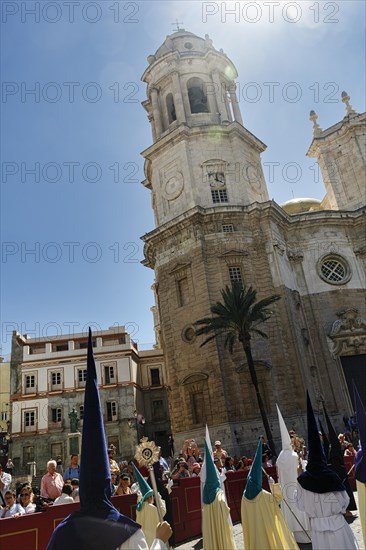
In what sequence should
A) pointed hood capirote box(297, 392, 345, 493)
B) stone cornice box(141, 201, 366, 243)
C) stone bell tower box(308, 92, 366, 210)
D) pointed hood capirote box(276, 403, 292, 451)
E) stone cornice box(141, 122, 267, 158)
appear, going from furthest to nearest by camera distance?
stone bell tower box(308, 92, 366, 210)
stone cornice box(141, 122, 267, 158)
stone cornice box(141, 201, 366, 243)
pointed hood capirote box(276, 403, 292, 451)
pointed hood capirote box(297, 392, 345, 493)

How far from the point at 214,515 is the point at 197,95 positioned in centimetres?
3415

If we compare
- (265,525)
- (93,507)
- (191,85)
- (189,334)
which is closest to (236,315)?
(189,334)

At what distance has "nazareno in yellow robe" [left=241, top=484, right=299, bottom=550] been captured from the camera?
21.1 ft

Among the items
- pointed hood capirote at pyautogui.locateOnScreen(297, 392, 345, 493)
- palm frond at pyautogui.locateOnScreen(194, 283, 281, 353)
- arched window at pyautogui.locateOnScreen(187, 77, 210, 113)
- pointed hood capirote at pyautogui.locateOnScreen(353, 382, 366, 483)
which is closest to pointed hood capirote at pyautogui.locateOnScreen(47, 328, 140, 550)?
pointed hood capirote at pyautogui.locateOnScreen(297, 392, 345, 493)

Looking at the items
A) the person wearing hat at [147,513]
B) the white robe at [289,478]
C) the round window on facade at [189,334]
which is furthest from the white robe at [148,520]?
the round window on facade at [189,334]

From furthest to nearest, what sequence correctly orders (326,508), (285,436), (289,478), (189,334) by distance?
(189,334)
(289,478)
(285,436)
(326,508)

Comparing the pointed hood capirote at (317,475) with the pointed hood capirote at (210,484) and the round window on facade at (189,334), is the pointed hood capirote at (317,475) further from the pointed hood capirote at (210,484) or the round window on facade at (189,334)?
the round window on facade at (189,334)

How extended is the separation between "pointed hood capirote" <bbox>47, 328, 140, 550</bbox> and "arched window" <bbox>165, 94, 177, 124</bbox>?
112ft

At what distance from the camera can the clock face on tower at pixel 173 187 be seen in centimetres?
3136

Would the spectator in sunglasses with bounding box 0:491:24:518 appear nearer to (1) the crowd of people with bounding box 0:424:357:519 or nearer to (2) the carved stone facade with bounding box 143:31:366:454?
(1) the crowd of people with bounding box 0:424:357:519

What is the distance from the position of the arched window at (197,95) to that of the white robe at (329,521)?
33.4 metres

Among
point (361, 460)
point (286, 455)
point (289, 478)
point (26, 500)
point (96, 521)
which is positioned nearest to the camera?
point (96, 521)

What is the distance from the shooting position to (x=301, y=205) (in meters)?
39.9

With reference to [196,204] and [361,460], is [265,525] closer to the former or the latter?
[361,460]
